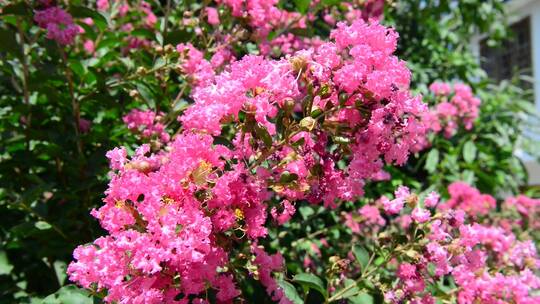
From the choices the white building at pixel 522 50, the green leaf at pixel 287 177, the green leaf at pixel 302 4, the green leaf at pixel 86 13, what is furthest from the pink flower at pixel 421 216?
the white building at pixel 522 50

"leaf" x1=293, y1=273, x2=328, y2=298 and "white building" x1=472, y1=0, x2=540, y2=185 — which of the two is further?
"white building" x1=472, y1=0, x2=540, y2=185

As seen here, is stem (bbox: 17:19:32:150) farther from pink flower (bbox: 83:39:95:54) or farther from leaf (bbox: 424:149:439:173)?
leaf (bbox: 424:149:439:173)

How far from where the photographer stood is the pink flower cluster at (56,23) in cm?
148

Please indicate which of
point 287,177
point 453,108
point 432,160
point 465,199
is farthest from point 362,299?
point 453,108

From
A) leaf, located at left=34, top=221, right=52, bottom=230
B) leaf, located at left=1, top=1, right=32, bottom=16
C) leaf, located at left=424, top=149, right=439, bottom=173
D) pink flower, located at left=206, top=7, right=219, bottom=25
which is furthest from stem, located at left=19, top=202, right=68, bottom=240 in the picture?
leaf, located at left=424, top=149, right=439, bottom=173

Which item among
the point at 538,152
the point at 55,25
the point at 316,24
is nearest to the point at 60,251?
the point at 55,25

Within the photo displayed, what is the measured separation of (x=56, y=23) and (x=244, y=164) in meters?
0.87

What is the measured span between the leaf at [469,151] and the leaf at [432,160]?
17 cm

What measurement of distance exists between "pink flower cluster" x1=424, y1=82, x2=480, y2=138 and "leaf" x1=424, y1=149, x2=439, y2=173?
119 millimetres

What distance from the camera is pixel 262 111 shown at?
90cm

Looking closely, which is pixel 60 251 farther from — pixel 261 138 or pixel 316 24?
pixel 316 24

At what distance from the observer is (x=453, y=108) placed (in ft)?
8.89

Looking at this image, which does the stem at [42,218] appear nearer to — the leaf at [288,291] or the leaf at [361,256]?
the leaf at [288,291]

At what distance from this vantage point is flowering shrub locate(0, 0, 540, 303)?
0.87 meters
